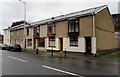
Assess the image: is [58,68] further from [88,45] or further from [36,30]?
[36,30]

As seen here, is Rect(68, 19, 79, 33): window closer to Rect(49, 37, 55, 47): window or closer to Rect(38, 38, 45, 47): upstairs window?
Rect(49, 37, 55, 47): window

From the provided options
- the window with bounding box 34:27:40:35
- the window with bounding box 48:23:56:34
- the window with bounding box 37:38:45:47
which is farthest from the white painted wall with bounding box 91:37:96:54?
the window with bounding box 34:27:40:35

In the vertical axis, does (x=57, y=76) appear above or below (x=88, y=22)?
below

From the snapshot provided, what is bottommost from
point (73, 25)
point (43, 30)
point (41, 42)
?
point (41, 42)

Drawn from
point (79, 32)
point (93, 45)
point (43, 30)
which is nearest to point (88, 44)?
point (93, 45)

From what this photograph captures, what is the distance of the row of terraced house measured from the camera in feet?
59.6

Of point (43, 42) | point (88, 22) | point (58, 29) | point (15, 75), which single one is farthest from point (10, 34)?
point (15, 75)

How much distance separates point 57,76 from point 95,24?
1343 cm

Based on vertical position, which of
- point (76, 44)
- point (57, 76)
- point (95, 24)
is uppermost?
point (95, 24)

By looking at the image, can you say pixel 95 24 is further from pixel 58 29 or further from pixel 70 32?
pixel 58 29

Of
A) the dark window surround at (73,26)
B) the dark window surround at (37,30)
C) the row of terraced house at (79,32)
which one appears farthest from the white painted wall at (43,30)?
the dark window surround at (73,26)

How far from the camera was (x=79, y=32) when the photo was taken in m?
19.3

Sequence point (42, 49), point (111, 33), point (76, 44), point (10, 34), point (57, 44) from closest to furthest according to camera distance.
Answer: point (76, 44)
point (57, 44)
point (111, 33)
point (42, 49)
point (10, 34)

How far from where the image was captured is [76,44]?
773 inches
